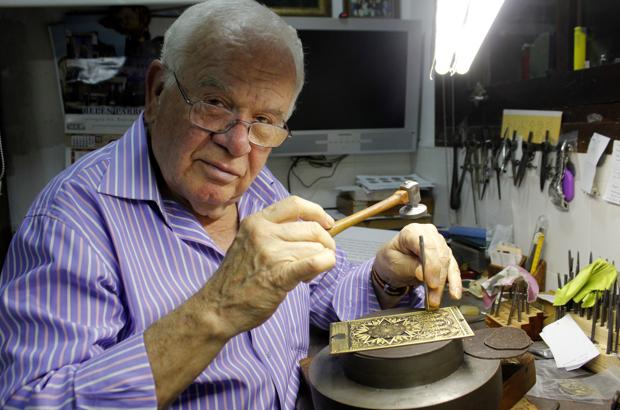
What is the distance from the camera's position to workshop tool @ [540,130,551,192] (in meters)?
2.09

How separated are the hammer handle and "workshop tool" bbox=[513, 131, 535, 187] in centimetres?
122

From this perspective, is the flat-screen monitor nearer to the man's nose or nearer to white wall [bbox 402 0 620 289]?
white wall [bbox 402 0 620 289]

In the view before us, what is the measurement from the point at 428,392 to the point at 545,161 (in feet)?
4.98

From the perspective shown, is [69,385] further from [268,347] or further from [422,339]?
[422,339]

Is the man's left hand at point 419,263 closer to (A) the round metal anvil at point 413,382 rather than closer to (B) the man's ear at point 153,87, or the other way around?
(A) the round metal anvil at point 413,382

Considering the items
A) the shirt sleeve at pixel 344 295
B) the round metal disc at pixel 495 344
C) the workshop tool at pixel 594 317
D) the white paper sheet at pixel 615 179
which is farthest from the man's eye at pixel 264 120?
the white paper sheet at pixel 615 179

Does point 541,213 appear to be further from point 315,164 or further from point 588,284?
point 315,164

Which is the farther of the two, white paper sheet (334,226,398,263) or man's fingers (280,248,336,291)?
white paper sheet (334,226,398,263)

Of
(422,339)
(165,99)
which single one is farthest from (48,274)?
(422,339)

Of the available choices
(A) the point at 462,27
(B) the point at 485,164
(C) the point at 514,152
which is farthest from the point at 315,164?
(A) the point at 462,27

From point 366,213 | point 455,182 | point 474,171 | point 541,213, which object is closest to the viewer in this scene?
point 366,213

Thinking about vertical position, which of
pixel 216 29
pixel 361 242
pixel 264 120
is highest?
pixel 216 29

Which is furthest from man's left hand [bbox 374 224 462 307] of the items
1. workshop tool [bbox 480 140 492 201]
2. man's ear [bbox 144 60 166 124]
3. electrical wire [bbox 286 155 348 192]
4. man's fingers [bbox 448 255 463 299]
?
electrical wire [bbox 286 155 348 192]

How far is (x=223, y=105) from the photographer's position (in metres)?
1.21
